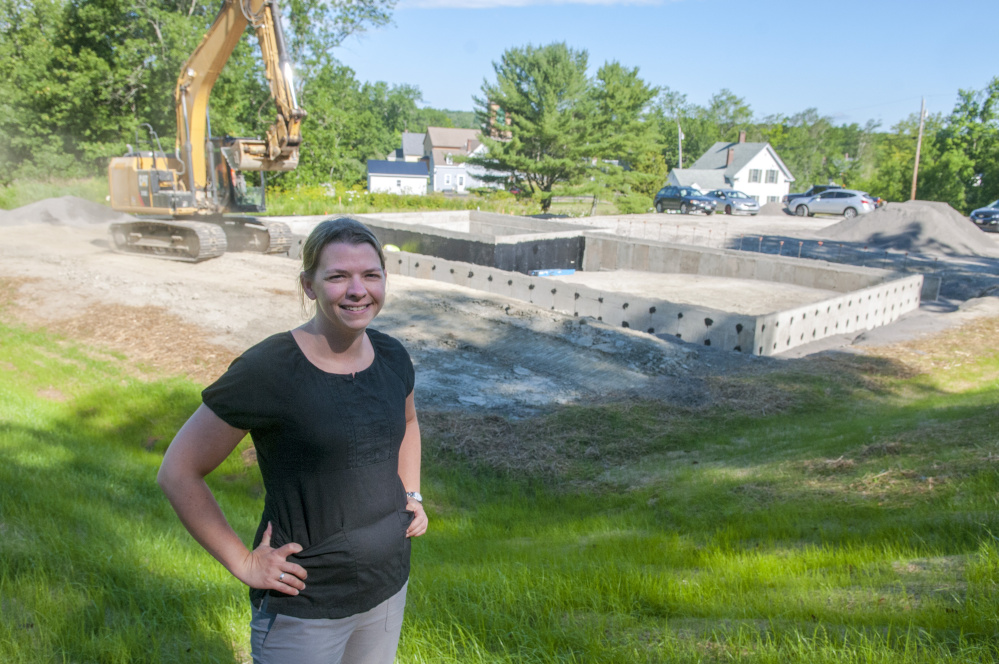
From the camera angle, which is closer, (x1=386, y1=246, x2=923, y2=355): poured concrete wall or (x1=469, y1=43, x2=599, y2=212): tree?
(x1=386, y1=246, x2=923, y2=355): poured concrete wall

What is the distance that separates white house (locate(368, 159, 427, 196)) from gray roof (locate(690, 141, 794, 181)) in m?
32.0

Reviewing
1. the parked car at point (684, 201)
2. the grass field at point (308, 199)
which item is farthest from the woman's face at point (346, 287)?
the parked car at point (684, 201)

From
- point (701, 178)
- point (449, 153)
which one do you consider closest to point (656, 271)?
point (701, 178)

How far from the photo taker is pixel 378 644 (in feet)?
7.73

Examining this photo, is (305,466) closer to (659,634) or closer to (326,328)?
(326,328)

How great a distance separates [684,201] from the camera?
45.0m

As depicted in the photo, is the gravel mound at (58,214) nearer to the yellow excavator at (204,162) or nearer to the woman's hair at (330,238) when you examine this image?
the yellow excavator at (204,162)

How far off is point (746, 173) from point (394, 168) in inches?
1556

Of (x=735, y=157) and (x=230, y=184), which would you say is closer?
(x=230, y=184)

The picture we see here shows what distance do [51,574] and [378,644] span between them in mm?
2594

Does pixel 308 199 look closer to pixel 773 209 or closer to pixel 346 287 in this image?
pixel 773 209

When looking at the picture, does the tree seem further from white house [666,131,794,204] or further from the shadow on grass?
the shadow on grass

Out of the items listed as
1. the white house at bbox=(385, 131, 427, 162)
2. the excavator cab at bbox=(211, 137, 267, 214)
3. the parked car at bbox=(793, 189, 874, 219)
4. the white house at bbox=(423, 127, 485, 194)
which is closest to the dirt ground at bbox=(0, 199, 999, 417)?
the excavator cab at bbox=(211, 137, 267, 214)

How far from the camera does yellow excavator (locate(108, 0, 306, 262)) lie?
16500mm
